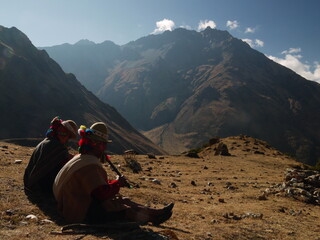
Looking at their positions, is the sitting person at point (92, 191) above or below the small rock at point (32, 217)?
above

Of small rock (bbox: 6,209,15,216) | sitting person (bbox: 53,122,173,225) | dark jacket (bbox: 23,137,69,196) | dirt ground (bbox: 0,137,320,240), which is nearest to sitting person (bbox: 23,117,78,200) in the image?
dark jacket (bbox: 23,137,69,196)

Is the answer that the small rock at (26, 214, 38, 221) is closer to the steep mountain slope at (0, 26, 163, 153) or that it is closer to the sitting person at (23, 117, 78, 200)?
the sitting person at (23, 117, 78, 200)

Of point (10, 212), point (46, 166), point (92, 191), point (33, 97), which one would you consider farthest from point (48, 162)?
point (33, 97)

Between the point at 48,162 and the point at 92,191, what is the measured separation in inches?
86.3

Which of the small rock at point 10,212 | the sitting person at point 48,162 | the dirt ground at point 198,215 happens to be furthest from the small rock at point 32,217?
the sitting person at point 48,162

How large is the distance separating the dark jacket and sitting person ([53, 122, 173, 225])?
126 cm

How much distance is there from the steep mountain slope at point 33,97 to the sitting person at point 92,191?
73.3 meters

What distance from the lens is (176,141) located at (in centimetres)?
16988

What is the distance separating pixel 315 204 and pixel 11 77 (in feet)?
306

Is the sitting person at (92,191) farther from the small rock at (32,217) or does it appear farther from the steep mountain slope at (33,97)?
the steep mountain slope at (33,97)

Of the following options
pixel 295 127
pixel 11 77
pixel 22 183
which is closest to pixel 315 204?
pixel 22 183

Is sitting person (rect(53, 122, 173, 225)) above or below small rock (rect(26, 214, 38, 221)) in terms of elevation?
above

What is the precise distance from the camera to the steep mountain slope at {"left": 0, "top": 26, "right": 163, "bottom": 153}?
76188mm

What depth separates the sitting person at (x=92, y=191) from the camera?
15.9ft
